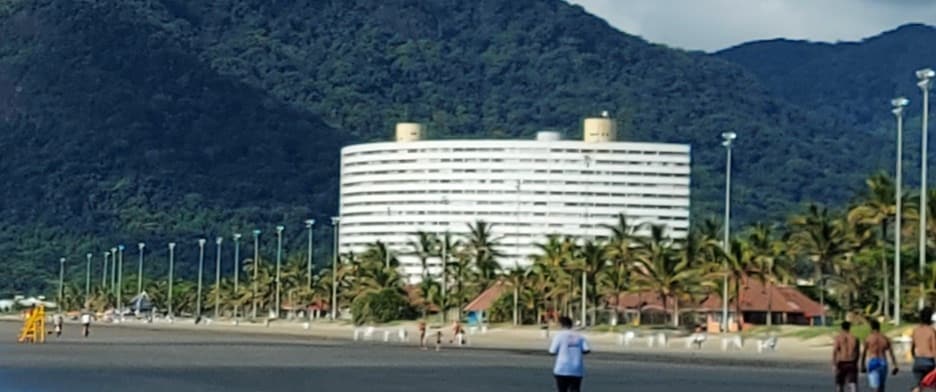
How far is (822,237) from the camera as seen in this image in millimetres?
96688

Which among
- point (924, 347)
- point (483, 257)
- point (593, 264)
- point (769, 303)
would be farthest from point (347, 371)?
point (483, 257)

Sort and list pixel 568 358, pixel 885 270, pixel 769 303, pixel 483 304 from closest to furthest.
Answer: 1. pixel 568 358
2. pixel 885 270
3. pixel 769 303
4. pixel 483 304

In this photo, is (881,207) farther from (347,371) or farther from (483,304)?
(483,304)

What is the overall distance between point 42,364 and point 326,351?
20759mm

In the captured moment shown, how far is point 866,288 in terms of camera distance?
100000 millimetres

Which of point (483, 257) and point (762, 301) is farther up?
point (483, 257)

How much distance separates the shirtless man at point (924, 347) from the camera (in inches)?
1137

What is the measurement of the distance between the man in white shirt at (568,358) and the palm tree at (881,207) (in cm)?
5947

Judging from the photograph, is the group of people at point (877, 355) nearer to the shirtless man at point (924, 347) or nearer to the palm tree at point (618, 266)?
the shirtless man at point (924, 347)

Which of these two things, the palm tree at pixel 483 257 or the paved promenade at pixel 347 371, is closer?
the paved promenade at pixel 347 371

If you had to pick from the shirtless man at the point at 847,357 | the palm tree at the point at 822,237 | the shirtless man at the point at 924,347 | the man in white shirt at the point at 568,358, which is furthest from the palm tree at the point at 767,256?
the man in white shirt at the point at 568,358

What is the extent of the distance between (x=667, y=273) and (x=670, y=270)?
226 millimetres

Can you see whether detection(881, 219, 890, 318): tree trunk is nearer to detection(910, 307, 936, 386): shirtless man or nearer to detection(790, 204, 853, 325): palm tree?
detection(790, 204, 853, 325): palm tree

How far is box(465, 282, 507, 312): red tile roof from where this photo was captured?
433 ft
